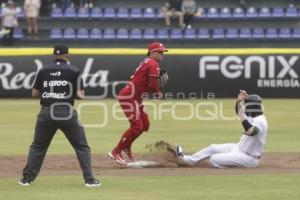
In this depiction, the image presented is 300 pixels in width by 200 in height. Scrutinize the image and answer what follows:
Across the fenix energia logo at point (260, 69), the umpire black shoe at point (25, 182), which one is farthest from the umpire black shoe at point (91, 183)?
the fenix energia logo at point (260, 69)

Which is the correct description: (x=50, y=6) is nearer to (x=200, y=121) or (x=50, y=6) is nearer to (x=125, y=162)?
(x=200, y=121)

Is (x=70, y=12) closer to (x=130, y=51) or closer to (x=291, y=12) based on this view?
(x=130, y=51)

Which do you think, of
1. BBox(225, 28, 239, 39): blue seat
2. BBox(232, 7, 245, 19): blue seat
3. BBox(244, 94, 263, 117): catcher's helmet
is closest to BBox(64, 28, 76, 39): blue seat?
BBox(225, 28, 239, 39): blue seat

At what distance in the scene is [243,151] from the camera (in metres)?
12.7

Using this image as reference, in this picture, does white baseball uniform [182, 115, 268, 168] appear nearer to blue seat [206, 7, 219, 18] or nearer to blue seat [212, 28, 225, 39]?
blue seat [212, 28, 225, 39]

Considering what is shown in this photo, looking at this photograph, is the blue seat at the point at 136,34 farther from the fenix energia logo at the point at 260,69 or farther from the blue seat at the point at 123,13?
the fenix energia logo at the point at 260,69

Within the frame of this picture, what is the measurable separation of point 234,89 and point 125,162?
1348cm

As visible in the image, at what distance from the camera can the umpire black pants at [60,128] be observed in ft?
35.2

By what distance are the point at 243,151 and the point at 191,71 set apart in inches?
543

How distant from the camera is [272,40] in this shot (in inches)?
1193

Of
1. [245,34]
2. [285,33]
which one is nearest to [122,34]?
[245,34]

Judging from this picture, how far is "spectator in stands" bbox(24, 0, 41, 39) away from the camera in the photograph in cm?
3080

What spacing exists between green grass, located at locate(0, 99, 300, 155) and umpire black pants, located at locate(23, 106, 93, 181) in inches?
163

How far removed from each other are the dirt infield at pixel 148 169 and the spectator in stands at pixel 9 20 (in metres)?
16.7
